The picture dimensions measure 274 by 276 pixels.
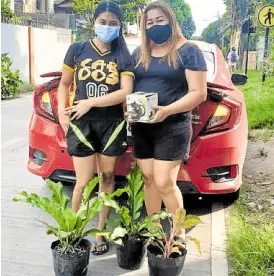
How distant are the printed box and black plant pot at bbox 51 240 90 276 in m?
0.94

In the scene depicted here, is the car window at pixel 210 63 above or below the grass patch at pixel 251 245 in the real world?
above

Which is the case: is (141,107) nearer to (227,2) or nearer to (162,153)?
(162,153)

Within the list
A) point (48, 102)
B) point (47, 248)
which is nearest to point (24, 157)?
point (48, 102)

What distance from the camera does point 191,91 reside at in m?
2.91

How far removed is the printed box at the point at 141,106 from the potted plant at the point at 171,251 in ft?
2.10

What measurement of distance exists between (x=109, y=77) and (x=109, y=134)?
1.25 feet

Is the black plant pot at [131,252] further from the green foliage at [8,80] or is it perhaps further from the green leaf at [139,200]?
the green foliage at [8,80]

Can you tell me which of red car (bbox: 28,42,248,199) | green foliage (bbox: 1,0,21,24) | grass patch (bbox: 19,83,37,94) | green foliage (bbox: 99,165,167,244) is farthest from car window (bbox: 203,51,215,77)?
green foliage (bbox: 1,0,21,24)

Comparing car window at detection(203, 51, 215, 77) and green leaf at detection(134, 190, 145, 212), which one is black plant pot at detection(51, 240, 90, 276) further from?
car window at detection(203, 51, 215, 77)

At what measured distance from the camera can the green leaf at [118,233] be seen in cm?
301

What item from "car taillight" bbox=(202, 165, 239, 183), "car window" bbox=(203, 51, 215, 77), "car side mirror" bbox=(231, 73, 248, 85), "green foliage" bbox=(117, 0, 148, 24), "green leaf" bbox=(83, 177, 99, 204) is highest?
"green foliage" bbox=(117, 0, 148, 24)

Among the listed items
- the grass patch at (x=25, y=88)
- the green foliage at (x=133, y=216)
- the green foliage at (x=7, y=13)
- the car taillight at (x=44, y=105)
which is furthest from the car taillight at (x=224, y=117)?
the green foliage at (x=7, y=13)

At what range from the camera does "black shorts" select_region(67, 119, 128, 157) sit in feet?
10.2

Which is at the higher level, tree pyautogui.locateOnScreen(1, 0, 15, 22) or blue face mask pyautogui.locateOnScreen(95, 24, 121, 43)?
tree pyautogui.locateOnScreen(1, 0, 15, 22)
